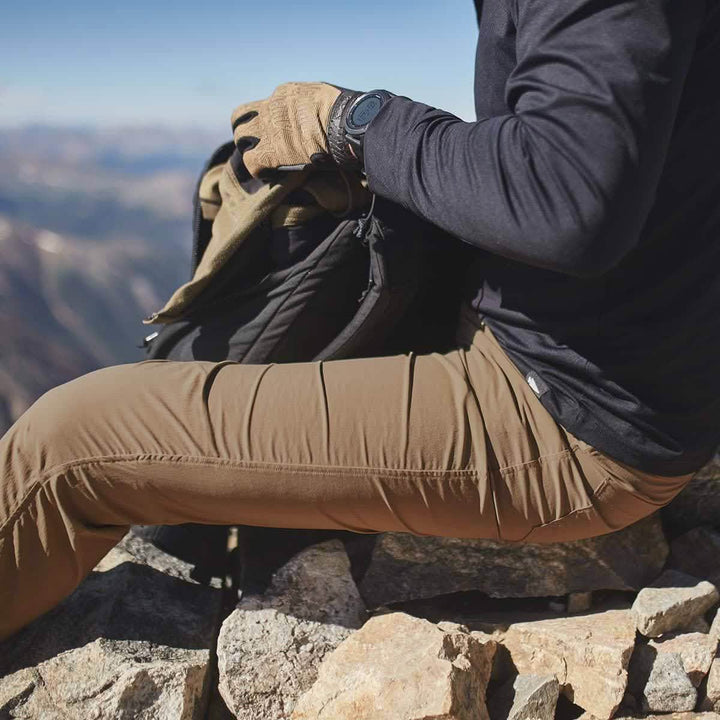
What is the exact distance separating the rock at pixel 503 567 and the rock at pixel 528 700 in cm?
39

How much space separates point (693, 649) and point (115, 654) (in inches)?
54.7

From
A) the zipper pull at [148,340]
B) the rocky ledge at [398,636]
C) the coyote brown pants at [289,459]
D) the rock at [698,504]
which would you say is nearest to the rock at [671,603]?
the rocky ledge at [398,636]

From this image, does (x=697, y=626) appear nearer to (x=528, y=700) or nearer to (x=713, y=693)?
(x=713, y=693)

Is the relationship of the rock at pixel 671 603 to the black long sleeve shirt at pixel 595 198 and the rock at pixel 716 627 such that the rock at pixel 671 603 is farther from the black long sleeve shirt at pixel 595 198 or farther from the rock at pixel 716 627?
the black long sleeve shirt at pixel 595 198

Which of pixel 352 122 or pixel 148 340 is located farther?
pixel 148 340

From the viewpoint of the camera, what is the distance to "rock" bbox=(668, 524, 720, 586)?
7.87ft

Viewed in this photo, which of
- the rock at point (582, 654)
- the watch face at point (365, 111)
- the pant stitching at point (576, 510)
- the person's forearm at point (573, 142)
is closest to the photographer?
the person's forearm at point (573, 142)

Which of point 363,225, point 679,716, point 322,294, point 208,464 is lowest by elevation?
point 679,716

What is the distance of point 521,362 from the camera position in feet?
6.10

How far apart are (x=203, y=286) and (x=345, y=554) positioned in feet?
2.73

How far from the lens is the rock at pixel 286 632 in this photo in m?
2.03

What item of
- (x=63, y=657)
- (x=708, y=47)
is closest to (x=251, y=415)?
(x=63, y=657)

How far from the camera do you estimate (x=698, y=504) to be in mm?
2547

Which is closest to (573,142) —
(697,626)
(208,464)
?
(208,464)
